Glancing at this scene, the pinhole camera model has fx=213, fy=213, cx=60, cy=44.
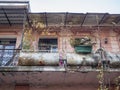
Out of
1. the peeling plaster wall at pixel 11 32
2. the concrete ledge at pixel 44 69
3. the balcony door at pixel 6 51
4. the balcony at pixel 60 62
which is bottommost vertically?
the concrete ledge at pixel 44 69

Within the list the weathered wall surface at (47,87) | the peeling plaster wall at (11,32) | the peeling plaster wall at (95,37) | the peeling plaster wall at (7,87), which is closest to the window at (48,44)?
the peeling plaster wall at (95,37)

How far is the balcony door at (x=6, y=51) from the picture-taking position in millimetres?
9889

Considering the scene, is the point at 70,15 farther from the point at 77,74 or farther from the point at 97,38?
the point at 77,74

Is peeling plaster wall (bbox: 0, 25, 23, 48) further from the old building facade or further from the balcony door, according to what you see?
the balcony door

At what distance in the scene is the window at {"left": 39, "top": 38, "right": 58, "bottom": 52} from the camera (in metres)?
11.3

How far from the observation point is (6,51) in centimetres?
1068

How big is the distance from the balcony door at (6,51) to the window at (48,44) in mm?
1495

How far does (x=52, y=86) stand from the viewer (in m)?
9.55

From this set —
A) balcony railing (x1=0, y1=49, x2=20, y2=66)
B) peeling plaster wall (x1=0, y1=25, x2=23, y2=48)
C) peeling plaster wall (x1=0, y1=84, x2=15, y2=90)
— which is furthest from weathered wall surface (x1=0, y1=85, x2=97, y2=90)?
peeling plaster wall (x1=0, y1=25, x2=23, y2=48)

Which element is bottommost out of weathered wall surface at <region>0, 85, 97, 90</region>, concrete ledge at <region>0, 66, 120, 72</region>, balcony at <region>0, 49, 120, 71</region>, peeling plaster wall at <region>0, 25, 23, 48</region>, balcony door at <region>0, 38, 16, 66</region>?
weathered wall surface at <region>0, 85, 97, 90</region>

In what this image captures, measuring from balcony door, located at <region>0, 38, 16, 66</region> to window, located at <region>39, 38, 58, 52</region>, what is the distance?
1495 mm

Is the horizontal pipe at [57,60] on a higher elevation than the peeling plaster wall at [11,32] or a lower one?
lower

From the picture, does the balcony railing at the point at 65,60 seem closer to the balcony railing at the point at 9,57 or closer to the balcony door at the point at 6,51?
the balcony railing at the point at 9,57

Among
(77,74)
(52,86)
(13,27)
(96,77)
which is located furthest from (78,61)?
(13,27)
